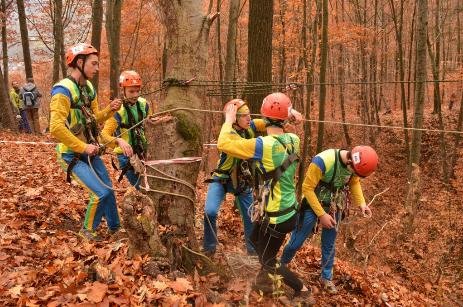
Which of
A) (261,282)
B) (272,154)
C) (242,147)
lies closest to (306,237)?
(261,282)

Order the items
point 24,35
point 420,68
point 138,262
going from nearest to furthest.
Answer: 1. point 138,262
2. point 420,68
3. point 24,35

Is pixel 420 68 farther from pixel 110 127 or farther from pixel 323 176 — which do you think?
pixel 110 127

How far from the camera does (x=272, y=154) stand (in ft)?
16.3

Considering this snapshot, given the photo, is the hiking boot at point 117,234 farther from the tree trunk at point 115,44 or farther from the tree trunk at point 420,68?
the tree trunk at point 115,44

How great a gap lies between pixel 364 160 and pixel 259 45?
3.96m

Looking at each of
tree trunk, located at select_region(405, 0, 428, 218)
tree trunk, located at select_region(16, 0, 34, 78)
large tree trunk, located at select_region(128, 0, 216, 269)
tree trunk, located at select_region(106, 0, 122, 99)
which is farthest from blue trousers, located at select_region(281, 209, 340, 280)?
tree trunk, located at select_region(16, 0, 34, 78)

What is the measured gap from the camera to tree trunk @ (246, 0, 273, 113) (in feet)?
28.5

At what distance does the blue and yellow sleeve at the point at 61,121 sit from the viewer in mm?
→ 5195

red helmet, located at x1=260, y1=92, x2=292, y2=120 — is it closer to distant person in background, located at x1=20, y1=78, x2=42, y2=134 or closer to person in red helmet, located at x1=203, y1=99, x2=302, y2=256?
person in red helmet, located at x1=203, y1=99, x2=302, y2=256

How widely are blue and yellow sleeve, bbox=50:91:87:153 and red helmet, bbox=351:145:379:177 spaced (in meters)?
3.36

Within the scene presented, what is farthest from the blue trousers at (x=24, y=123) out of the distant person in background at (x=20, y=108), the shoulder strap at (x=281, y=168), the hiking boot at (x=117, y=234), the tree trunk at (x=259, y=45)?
the shoulder strap at (x=281, y=168)

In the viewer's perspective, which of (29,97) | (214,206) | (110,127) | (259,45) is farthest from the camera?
(29,97)

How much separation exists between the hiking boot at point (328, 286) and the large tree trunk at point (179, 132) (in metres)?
2.22

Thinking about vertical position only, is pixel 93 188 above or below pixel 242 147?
below
